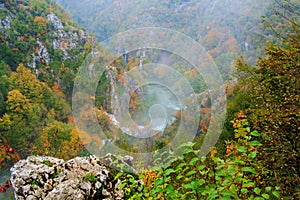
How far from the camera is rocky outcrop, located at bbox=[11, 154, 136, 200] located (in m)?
2.57

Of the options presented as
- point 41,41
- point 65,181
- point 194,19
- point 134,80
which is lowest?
point 65,181

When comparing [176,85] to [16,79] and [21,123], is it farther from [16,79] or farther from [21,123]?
[16,79]

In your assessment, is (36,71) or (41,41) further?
(41,41)

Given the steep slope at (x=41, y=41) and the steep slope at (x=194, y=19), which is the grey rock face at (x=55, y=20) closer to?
the steep slope at (x=41, y=41)

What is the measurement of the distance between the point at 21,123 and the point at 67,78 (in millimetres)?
14439

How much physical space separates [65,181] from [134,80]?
10817mm

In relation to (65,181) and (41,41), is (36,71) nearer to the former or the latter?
(41,41)

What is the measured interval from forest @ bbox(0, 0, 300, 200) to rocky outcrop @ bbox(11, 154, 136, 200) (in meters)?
1.38

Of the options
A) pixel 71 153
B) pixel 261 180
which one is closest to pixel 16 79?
pixel 71 153

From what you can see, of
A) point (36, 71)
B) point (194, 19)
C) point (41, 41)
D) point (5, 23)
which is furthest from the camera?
point (194, 19)

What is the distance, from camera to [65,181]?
263 cm

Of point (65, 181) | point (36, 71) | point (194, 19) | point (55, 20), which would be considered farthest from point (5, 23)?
point (65, 181)

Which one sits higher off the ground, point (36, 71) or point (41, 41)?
point (41, 41)

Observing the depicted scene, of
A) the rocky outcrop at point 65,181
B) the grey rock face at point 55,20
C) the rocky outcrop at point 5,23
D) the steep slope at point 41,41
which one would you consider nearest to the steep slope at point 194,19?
the grey rock face at point 55,20
